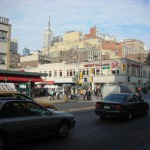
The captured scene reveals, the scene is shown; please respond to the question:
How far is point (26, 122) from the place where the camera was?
27.2 feet

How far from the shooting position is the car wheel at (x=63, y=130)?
32.2 feet

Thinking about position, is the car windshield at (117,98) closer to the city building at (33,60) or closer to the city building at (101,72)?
the city building at (101,72)

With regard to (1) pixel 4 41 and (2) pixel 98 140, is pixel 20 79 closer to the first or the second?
(1) pixel 4 41

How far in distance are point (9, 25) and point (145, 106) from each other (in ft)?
109

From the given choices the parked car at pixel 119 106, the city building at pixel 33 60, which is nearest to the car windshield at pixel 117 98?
the parked car at pixel 119 106

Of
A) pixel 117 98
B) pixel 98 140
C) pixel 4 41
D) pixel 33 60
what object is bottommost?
pixel 98 140

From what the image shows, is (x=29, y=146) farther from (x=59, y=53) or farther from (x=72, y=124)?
(x=59, y=53)

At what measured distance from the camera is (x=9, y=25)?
46.2 metres

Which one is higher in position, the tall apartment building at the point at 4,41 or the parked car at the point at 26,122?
the tall apartment building at the point at 4,41

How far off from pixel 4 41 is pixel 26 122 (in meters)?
38.9

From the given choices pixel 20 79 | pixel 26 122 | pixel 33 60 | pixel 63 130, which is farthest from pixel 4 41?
pixel 33 60

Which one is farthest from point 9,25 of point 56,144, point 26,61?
point 26,61

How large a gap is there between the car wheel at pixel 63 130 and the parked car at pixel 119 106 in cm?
527

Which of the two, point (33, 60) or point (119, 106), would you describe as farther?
point (33, 60)
